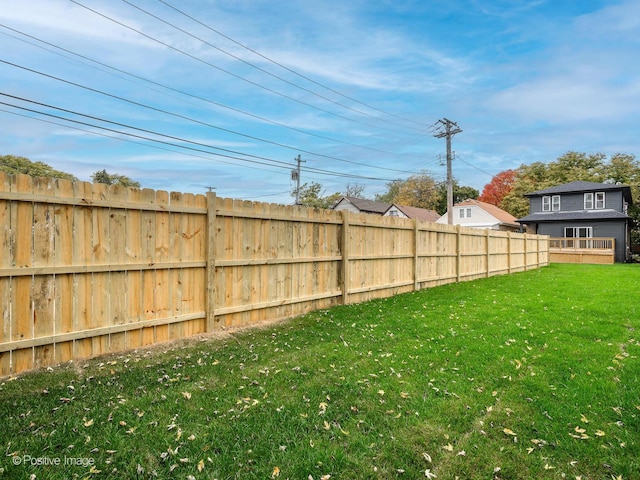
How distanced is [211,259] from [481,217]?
36.5 m

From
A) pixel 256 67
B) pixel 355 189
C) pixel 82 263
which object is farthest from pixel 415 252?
pixel 355 189

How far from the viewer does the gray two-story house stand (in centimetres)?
2512

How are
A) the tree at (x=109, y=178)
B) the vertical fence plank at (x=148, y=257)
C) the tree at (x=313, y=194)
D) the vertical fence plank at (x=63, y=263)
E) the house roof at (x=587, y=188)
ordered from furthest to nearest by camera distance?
the tree at (x=313, y=194)
the tree at (x=109, y=178)
the house roof at (x=587, y=188)
the vertical fence plank at (x=148, y=257)
the vertical fence plank at (x=63, y=263)

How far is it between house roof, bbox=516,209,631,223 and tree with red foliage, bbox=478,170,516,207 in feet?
72.8

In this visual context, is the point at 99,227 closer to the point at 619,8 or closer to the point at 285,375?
the point at 285,375

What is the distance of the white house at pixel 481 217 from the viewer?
35.2m

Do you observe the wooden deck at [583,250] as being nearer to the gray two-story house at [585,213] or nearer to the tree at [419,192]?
the gray two-story house at [585,213]

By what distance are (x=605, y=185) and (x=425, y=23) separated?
24745 millimetres

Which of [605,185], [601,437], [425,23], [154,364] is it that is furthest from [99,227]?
[605,185]

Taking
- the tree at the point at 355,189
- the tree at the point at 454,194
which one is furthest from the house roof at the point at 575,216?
the tree at the point at 355,189

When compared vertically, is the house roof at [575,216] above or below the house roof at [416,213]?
below

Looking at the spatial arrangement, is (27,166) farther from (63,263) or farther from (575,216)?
(575,216)

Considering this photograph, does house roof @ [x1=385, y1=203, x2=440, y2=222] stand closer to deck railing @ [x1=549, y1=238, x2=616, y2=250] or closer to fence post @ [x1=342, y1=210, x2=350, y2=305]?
deck railing @ [x1=549, y1=238, x2=616, y2=250]

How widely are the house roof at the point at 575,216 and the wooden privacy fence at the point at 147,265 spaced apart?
26543 mm
